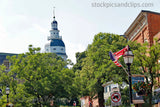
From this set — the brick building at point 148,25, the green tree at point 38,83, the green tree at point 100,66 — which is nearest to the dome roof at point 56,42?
the green tree at point 100,66

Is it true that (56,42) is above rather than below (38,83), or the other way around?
above

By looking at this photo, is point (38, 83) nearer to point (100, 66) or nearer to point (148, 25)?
point (100, 66)

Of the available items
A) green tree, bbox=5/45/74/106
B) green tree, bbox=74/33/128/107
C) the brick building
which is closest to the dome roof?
green tree, bbox=74/33/128/107

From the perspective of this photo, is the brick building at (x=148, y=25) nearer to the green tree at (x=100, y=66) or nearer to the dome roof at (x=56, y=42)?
the green tree at (x=100, y=66)

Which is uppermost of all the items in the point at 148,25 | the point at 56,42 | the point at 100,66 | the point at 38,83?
the point at 56,42

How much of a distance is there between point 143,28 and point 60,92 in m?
15.7

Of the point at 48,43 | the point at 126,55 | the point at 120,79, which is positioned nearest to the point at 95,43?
the point at 120,79

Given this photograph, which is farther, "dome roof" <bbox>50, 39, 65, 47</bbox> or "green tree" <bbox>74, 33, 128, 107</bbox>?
"dome roof" <bbox>50, 39, 65, 47</bbox>

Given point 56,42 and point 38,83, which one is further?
point 56,42

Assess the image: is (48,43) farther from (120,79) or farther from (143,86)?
(143,86)

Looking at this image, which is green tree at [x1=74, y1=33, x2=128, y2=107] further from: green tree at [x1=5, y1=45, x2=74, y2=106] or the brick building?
green tree at [x1=5, y1=45, x2=74, y2=106]

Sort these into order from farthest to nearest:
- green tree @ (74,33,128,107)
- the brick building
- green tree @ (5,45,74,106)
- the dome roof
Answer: the dome roof < the brick building < green tree @ (5,45,74,106) < green tree @ (74,33,128,107)

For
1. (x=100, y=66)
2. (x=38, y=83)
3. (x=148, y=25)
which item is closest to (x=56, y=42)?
(x=100, y=66)

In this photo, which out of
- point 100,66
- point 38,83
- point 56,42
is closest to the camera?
point 38,83
